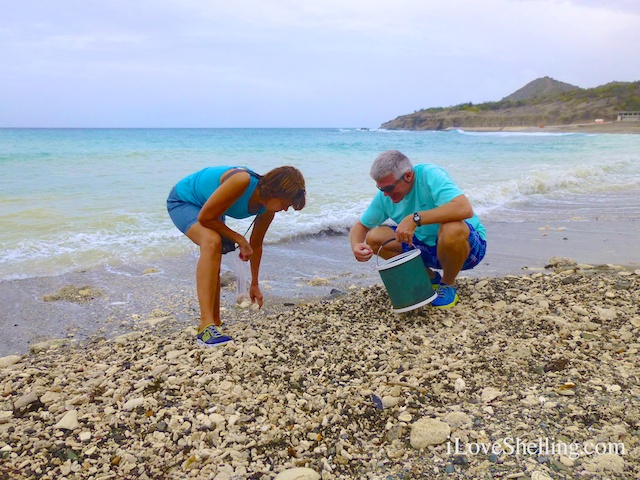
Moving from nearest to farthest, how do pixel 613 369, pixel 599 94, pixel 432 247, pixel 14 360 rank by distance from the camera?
1. pixel 613 369
2. pixel 14 360
3. pixel 432 247
4. pixel 599 94

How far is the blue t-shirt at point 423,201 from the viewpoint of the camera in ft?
11.3

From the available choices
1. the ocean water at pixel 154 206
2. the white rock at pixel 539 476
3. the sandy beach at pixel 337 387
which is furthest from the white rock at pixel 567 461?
the ocean water at pixel 154 206

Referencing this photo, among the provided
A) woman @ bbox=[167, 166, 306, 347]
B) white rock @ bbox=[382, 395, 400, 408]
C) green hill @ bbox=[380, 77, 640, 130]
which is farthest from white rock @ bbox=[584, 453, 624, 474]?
green hill @ bbox=[380, 77, 640, 130]

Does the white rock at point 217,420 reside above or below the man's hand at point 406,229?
below

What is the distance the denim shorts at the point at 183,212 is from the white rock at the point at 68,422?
1.34 m

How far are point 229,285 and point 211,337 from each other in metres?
1.67

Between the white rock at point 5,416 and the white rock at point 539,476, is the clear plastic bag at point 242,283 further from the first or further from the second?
the white rock at point 539,476

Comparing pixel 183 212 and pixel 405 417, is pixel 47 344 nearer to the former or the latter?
pixel 183 212

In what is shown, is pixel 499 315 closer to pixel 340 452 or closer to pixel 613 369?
pixel 613 369

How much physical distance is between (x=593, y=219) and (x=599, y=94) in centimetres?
6768

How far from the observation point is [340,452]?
86.4 inches

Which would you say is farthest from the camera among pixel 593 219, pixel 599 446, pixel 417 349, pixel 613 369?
pixel 593 219

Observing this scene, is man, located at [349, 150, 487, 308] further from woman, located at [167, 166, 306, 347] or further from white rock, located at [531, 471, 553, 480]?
white rock, located at [531, 471, 553, 480]

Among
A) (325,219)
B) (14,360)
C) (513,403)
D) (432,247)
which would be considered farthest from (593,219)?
(14,360)
